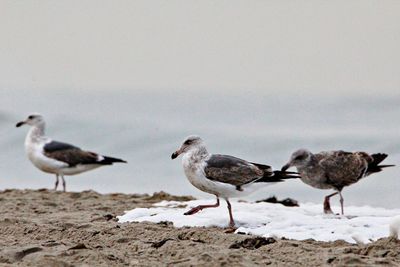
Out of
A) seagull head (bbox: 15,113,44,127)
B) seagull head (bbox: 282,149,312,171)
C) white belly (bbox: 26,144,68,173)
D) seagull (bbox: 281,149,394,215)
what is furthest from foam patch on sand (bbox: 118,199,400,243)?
seagull head (bbox: 15,113,44,127)

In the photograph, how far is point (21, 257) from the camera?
256 inches

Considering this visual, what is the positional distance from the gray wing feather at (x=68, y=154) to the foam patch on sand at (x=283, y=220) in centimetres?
437

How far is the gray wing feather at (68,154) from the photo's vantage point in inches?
539

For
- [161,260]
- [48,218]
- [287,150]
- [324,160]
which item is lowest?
[161,260]

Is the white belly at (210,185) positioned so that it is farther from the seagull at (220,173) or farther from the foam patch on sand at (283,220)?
the foam patch on sand at (283,220)

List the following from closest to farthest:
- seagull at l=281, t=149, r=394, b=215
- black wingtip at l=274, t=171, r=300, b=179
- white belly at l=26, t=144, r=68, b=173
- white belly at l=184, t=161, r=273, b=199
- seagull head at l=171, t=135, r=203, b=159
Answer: white belly at l=184, t=161, r=273, b=199 → seagull head at l=171, t=135, r=203, b=159 → black wingtip at l=274, t=171, r=300, b=179 → seagull at l=281, t=149, r=394, b=215 → white belly at l=26, t=144, r=68, b=173

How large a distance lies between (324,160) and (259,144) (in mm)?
7269

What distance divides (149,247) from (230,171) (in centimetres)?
193

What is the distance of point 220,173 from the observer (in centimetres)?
840

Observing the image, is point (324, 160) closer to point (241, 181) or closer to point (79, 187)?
point (241, 181)

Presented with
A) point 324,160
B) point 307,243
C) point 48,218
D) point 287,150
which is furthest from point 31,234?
point 287,150

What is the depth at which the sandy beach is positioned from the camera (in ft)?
20.0

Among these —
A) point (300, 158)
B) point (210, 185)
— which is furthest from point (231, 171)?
point (300, 158)

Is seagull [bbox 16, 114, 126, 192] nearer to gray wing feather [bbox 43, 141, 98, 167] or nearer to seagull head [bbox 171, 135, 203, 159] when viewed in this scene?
gray wing feather [bbox 43, 141, 98, 167]
